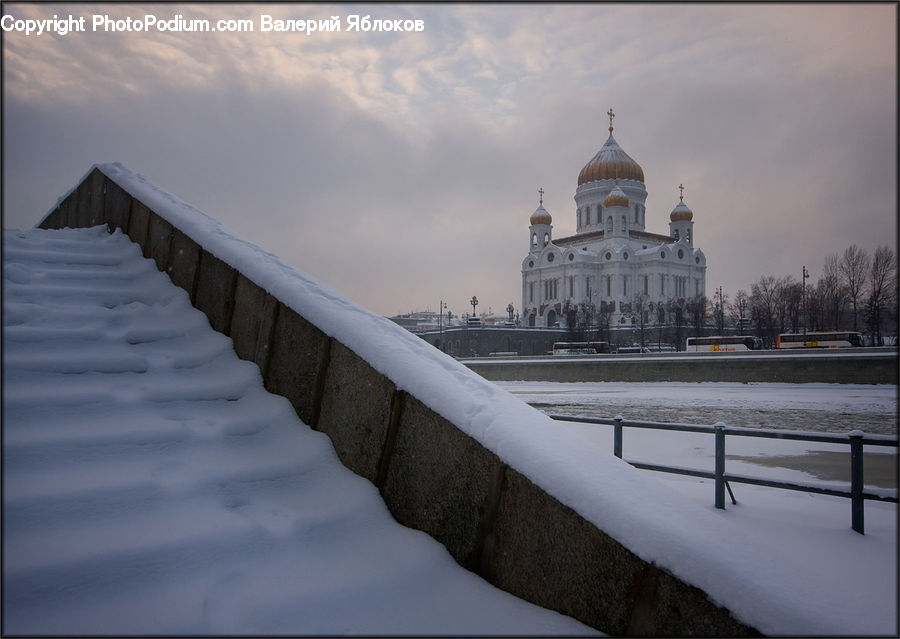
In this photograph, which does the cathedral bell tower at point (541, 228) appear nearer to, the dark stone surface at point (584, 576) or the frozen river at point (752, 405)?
the frozen river at point (752, 405)

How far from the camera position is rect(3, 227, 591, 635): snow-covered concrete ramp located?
71.4 inches

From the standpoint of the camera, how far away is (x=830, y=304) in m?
40.9

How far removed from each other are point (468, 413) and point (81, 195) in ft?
22.6

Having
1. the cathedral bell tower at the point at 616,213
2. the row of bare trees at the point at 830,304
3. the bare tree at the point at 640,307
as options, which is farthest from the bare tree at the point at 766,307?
the cathedral bell tower at the point at 616,213

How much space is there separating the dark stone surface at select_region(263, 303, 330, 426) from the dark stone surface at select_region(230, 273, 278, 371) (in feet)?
0.23

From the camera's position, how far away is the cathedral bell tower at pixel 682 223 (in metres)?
82.8

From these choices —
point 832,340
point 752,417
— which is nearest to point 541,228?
point 832,340

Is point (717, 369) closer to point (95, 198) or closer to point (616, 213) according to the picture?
point (95, 198)

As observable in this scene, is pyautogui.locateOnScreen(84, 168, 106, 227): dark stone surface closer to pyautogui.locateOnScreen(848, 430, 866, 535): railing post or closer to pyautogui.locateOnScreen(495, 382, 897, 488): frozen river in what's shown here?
pyautogui.locateOnScreen(848, 430, 866, 535): railing post

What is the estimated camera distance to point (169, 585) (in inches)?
74.1

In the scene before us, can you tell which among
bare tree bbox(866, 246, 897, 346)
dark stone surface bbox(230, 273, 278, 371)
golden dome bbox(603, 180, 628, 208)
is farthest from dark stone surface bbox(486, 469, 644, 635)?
golden dome bbox(603, 180, 628, 208)

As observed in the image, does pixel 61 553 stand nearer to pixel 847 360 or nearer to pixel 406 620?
pixel 406 620

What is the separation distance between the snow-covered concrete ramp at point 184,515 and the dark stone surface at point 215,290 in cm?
38

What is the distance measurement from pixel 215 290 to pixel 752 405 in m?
17.3
